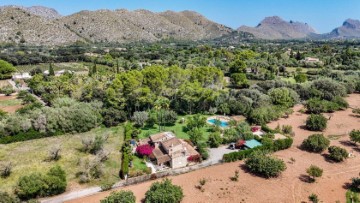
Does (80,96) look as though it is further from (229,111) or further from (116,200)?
(116,200)

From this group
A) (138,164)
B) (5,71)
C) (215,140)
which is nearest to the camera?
(138,164)

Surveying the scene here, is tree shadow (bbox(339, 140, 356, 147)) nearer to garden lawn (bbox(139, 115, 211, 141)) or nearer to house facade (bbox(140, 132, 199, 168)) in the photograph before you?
garden lawn (bbox(139, 115, 211, 141))

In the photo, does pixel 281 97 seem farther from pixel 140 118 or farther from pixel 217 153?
pixel 140 118

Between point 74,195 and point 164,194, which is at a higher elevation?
point 164,194

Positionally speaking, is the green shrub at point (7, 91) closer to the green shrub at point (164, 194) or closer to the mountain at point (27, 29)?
the green shrub at point (164, 194)

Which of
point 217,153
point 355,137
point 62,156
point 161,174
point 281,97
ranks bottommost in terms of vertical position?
point 62,156

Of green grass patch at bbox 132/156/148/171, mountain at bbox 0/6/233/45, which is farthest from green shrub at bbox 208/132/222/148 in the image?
mountain at bbox 0/6/233/45

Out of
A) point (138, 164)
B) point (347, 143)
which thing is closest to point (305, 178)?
point (347, 143)

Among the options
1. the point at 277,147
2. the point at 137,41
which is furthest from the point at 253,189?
the point at 137,41
